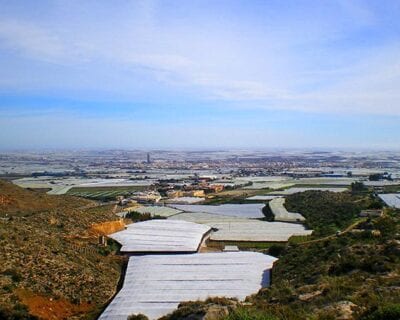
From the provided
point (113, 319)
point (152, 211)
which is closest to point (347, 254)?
point (113, 319)

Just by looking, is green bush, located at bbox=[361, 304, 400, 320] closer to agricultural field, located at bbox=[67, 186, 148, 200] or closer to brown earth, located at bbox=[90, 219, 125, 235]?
brown earth, located at bbox=[90, 219, 125, 235]

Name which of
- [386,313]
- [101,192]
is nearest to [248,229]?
[386,313]

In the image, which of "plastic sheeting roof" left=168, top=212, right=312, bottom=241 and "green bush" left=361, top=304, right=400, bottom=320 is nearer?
"green bush" left=361, top=304, right=400, bottom=320

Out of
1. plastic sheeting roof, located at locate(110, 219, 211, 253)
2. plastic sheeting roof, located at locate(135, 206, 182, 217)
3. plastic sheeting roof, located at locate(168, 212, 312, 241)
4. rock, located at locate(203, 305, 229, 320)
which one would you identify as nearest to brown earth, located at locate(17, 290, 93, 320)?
rock, located at locate(203, 305, 229, 320)

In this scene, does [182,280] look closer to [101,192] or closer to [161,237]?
[161,237]

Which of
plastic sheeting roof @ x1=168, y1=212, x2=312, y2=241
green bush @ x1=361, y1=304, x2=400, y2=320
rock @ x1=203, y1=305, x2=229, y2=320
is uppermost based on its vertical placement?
green bush @ x1=361, y1=304, x2=400, y2=320

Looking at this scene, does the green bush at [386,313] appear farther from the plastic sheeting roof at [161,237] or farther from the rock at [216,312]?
the plastic sheeting roof at [161,237]

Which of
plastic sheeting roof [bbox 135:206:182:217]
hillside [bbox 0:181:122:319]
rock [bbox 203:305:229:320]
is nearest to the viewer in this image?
rock [bbox 203:305:229:320]

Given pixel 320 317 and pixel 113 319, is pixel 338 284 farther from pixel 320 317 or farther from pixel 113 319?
pixel 113 319
